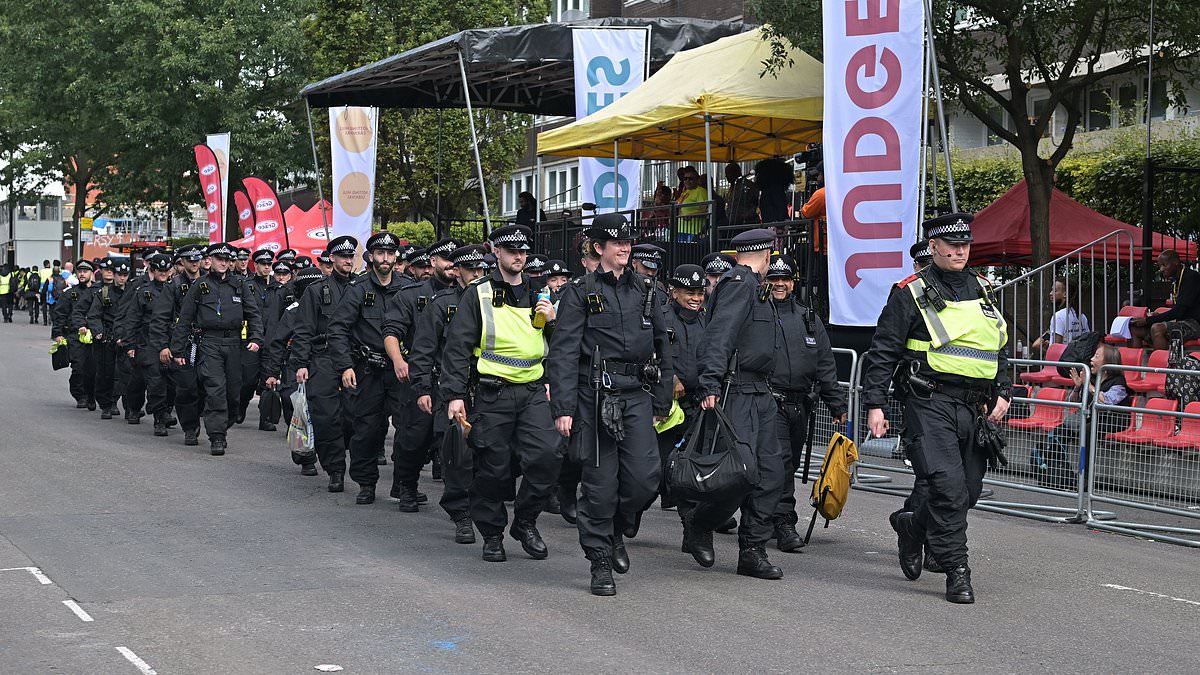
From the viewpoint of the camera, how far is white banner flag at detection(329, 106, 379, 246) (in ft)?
72.0

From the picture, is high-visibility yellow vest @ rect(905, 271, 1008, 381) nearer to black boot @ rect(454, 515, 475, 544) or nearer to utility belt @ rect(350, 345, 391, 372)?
black boot @ rect(454, 515, 475, 544)

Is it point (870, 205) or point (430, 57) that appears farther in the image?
point (430, 57)

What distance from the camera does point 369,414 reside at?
11.6 metres

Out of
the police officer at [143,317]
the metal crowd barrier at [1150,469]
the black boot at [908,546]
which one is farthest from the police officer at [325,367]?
the metal crowd barrier at [1150,469]

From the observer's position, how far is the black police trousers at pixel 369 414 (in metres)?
11.5

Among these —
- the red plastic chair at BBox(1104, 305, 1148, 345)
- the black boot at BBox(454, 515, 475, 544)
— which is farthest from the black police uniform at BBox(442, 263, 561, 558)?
the red plastic chair at BBox(1104, 305, 1148, 345)

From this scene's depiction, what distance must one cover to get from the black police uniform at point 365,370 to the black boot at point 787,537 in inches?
128

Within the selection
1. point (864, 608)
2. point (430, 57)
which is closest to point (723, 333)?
point (864, 608)

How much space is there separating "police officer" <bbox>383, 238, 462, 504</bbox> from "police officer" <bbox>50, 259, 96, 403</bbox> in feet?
30.1

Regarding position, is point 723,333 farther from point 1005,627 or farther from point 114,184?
point 114,184

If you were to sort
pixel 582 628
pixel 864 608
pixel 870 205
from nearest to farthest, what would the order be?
pixel 582 628, pixel 864 608, pixel 870 205

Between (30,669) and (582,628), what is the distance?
8.02 ft

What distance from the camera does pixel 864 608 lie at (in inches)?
307

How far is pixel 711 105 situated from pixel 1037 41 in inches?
150
